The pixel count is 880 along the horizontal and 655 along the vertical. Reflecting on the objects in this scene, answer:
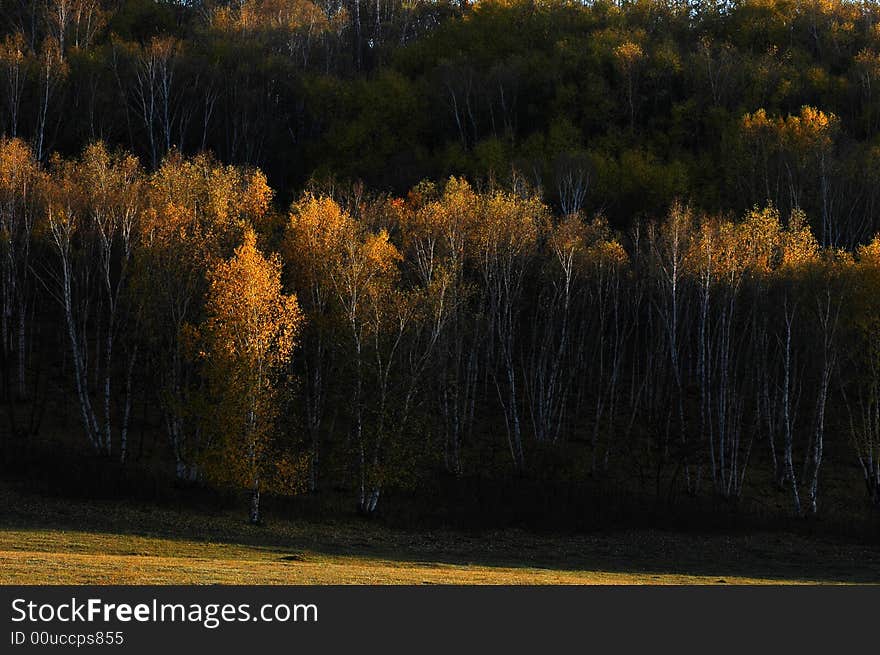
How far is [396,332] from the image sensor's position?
50.7 metres

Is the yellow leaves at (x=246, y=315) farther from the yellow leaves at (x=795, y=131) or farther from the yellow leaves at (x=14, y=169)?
the yellow leaves at (x=795, y=131)

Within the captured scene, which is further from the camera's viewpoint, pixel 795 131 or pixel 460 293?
pixel 795 131

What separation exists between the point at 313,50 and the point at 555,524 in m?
90.5

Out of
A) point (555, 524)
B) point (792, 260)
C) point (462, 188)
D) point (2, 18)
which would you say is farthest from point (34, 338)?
point (2, 18)

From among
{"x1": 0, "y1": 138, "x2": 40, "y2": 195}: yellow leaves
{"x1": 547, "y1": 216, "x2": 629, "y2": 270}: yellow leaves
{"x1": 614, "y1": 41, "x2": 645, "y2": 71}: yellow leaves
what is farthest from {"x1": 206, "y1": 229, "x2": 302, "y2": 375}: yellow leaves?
{"x1": 614, "y1": 41, "x2": 645, "y2": 71}: yellow leaves

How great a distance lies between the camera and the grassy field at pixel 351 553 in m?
27.4

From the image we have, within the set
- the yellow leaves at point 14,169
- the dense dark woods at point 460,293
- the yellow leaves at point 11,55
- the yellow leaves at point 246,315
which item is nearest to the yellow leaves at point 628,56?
the dense dark woods at point 460,293

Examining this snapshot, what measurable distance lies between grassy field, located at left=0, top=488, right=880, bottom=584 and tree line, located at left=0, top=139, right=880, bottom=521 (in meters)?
3.86

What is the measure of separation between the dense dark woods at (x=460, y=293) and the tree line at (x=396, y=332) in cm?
23

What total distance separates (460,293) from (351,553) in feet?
71.1

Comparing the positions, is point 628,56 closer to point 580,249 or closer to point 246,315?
point 580,249

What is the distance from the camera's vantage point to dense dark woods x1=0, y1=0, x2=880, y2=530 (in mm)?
49156

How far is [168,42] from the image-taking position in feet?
307

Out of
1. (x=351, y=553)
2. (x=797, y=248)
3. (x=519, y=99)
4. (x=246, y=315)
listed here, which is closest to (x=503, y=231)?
(x=797, y=248)
